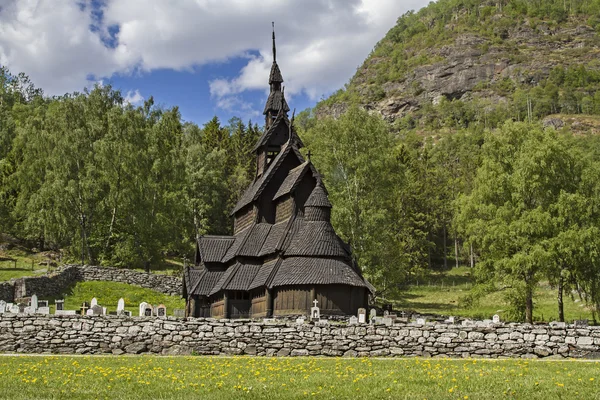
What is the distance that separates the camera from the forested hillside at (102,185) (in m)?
52.1

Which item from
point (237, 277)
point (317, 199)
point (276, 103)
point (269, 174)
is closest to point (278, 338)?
point (317, 199)

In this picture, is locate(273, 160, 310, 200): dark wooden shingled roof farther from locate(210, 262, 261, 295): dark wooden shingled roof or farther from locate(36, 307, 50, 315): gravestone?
locate(36, 307, 50, 315): gravestone

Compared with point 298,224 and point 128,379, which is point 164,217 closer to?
point 298,224

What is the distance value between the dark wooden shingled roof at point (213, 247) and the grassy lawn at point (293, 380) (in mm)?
21802

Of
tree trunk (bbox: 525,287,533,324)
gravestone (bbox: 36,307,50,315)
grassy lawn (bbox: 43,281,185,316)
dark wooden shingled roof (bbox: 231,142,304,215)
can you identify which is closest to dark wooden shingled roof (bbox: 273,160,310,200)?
dark wooden shingled roof (bbox: 231,142,304,215)

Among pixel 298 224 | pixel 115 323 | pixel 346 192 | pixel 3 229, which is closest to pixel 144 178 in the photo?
pixel 3 229

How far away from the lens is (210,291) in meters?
38.9

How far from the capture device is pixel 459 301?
136ft

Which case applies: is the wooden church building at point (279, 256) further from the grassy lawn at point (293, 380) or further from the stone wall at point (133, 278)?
the grassy lawn at point (293, 380)

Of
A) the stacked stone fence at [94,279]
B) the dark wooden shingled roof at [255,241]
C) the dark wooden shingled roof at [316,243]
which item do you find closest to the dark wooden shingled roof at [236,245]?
the dark wooden shingled roof at [255,241]

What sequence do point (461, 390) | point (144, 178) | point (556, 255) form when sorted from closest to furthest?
point (461, 390) < point (556, 255) < point (144, 178)

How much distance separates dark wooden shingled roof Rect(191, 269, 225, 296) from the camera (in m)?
39.0

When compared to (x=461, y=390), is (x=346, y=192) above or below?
above

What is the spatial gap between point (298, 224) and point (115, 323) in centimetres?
1572
